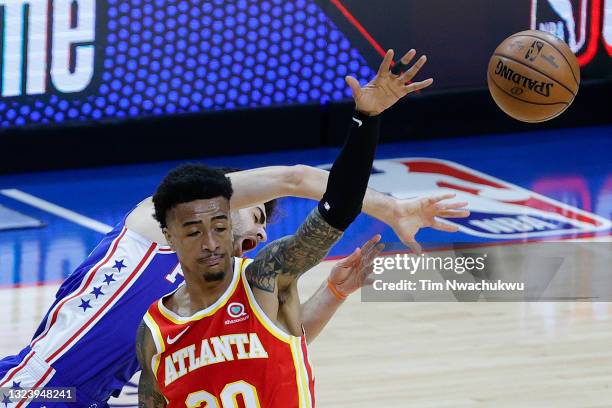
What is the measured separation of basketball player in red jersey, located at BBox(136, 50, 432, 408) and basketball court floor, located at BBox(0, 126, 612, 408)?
234 centimetres

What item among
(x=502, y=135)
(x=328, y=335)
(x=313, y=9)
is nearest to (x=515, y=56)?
(x=328, y=335)

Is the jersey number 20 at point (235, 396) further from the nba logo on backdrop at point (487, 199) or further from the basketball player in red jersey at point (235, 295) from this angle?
the nba logo on backdrop at point (487, 199)

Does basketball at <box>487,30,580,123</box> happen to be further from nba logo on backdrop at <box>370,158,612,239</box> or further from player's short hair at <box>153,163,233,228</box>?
player's short hair at <box>153,163,233,228</box>

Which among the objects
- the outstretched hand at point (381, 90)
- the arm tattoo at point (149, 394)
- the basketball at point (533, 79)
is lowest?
the arm tattoo at point (149, 394)

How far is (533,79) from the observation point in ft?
19.3

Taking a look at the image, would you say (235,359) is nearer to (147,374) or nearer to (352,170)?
(147,374)

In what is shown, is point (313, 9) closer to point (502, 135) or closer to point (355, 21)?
point (355, 21)

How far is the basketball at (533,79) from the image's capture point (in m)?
5.88

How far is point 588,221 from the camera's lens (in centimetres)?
868

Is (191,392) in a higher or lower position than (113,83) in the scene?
lower

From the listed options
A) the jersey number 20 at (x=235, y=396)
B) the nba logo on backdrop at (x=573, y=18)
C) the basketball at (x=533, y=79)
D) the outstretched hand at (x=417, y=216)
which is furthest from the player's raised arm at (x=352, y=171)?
the nba logo on backdrop at (x=573, y=18)

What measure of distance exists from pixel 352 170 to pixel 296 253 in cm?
30

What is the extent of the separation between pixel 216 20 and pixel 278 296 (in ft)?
21.8

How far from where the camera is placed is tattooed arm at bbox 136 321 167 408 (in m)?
3.70
